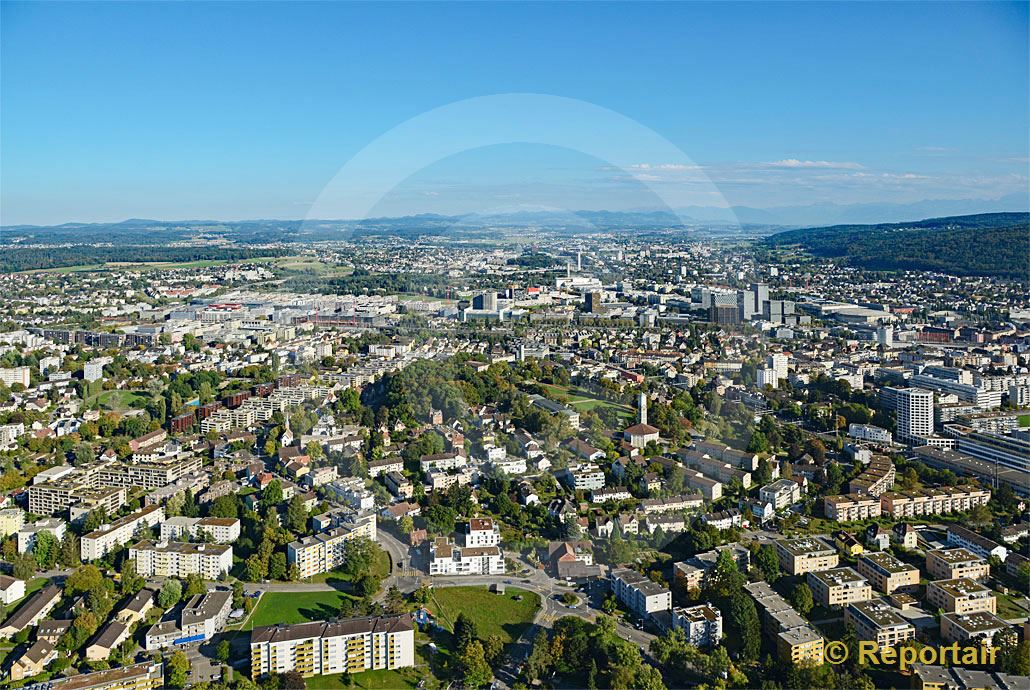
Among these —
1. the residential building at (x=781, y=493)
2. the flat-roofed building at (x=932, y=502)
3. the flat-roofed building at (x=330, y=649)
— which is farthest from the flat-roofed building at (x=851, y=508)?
the flat-roofed building at (x=330, y=649)

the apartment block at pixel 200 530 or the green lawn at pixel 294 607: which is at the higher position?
the apartment block at pixel 200 530

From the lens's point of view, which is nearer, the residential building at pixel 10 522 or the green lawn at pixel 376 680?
the green lawn at pixel 376 680

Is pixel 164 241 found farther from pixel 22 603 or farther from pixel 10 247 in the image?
pixel 22 603

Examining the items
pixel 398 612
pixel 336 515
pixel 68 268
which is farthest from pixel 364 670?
pixel 68 268

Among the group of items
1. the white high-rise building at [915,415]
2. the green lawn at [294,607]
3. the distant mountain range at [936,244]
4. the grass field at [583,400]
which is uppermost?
the distant mountain range at [936,244]

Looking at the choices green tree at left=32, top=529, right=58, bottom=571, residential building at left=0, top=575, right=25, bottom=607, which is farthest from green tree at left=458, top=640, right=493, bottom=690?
green tree at left=32, top=529, right=58, bottom=571

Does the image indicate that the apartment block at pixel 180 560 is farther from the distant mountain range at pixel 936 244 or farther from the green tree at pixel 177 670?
the distant mountain range at pixel 936 244
